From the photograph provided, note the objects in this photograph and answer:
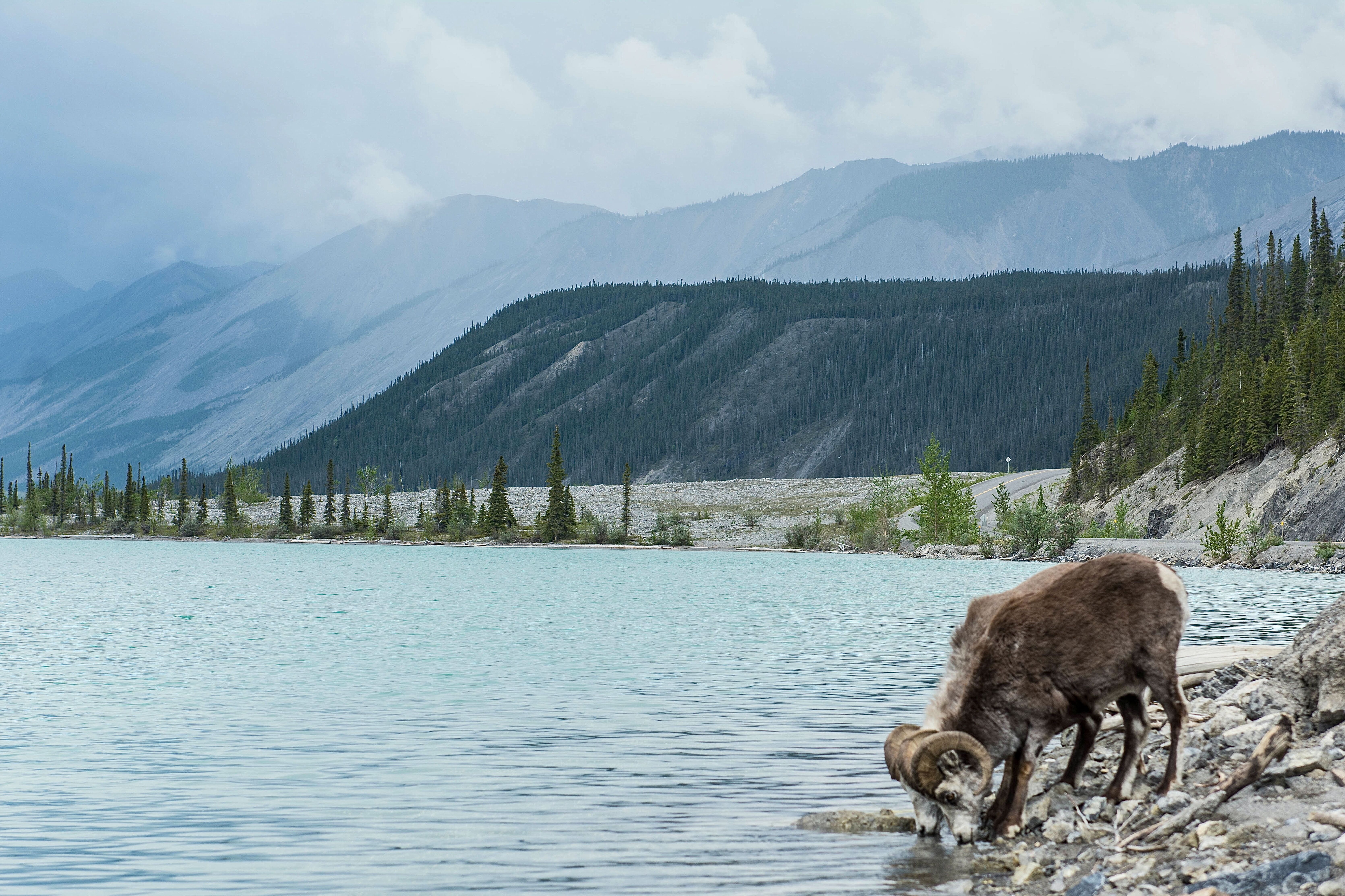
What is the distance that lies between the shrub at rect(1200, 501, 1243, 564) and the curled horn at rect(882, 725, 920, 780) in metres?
58.0

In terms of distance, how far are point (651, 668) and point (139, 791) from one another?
12234mm

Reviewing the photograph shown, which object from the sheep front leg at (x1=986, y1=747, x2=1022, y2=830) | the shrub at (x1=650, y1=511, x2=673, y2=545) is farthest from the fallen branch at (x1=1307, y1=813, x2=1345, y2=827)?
the shrub at (x1=650, y1=511, x2=673, y2=545)

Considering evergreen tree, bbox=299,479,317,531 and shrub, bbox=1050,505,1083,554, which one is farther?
evergreen tree, bbox=299,479,317,531

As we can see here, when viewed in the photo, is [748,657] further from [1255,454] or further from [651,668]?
[1255,454]

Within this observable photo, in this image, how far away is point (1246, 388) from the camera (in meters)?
78.2

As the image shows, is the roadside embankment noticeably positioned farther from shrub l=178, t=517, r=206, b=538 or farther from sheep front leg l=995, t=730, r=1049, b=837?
shrub l=178, t=517, r=206, b=538

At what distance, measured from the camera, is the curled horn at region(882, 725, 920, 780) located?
32.3ft

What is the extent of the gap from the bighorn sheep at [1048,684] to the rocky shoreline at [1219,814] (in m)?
0.42

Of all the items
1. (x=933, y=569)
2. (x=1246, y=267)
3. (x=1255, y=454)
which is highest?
(x=1246, y=267)

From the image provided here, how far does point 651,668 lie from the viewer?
2358 centimetres

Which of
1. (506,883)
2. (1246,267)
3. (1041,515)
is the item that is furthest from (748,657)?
(1246,267)

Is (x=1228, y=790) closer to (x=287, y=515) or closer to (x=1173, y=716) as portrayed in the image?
(x=1173, y=716)

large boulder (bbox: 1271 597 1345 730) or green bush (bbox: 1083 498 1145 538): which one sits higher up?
large boulder (bbox: 1271 597 1345 730)

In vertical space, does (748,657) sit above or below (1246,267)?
below
